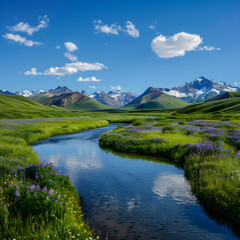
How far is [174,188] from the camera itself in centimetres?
1357

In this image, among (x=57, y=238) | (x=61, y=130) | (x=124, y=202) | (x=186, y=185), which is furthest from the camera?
(x=61, y=130)

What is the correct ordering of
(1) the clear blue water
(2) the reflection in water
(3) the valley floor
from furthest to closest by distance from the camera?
(2) the reflection in water → (1) the clear blue water → (3) the valley floor

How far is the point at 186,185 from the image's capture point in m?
14.0

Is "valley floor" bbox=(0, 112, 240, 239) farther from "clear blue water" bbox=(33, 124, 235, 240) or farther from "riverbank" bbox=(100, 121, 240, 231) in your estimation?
"clear blue water" bbox=(33, 124, 235, 240)

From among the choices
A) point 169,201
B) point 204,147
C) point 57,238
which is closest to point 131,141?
point 204,147

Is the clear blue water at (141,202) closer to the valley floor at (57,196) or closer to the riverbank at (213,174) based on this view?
the riverbank at (213,174)

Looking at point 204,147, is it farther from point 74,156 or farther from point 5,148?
point 5,148

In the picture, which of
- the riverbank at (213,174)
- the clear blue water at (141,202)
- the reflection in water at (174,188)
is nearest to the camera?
the clear blue water at (141,202)

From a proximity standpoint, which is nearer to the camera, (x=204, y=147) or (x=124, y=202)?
(x=124, y=202)

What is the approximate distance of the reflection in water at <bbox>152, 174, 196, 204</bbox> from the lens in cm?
1195

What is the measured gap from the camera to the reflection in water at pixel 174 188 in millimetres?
11953

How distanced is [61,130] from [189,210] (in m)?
43.5

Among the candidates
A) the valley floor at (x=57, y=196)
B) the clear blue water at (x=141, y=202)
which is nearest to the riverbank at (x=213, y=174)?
the valley floor at (x=57, y=196)

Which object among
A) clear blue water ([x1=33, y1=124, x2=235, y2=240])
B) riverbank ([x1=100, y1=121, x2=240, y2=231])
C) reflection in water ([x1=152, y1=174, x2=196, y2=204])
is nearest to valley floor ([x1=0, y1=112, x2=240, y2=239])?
riverbank ([x1=100, y1=121, x2=240, y2=231])
